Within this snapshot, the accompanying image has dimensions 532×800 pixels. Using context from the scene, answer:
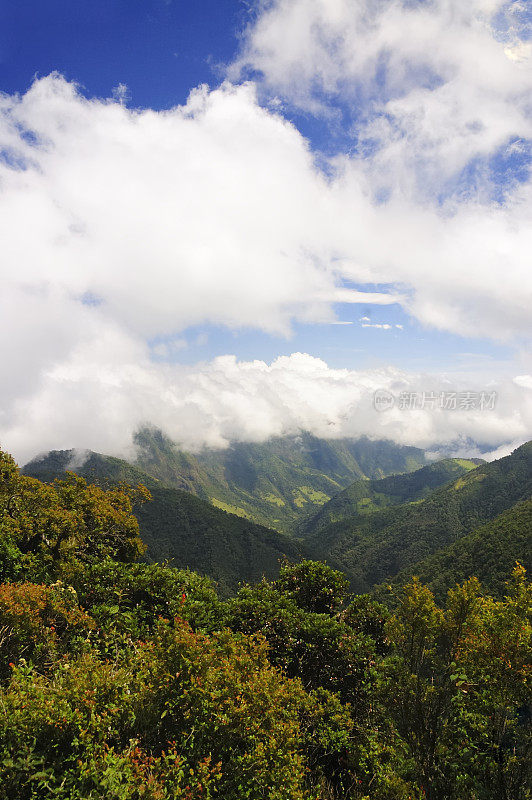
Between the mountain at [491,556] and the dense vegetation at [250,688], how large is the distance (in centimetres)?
15000

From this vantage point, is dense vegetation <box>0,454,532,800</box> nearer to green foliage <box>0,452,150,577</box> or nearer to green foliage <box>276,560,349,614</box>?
green foliage <box>276,560,349,614</box>

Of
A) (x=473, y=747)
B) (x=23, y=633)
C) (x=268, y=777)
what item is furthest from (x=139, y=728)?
(x=473, y=747)

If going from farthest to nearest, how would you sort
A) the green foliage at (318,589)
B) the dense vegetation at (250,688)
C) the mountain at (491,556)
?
the mountain at (491,556) → the green foliage at (318,589) → the dense vegetation at (250,688)

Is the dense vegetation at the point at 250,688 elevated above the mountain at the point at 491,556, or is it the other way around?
the dense vegetation at the point at 250,688

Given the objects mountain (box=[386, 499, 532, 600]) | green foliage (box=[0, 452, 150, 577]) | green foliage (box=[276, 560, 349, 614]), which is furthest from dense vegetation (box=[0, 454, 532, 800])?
mountain (box=[386, 499, 532, 600])

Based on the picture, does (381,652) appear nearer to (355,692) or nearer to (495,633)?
(355,692)

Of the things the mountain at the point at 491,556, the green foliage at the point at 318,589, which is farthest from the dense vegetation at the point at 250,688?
the mountain at the point at 491,556

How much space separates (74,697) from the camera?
10602mm

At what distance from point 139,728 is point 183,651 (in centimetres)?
237

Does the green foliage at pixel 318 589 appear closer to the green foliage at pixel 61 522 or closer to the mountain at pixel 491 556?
the green foliage at pixel 61 522

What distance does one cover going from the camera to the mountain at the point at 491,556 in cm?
14938

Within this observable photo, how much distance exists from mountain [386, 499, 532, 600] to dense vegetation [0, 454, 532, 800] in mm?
150004

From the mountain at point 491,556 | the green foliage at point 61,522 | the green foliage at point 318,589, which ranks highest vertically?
the green foliage at point 61,522

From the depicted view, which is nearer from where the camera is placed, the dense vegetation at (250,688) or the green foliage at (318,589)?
the dense vegetation at (250,688)
